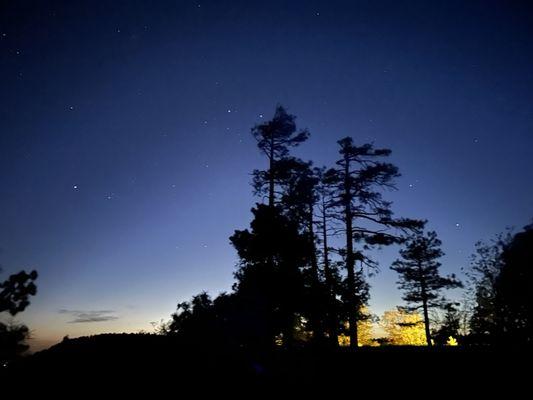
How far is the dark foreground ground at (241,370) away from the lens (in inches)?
358

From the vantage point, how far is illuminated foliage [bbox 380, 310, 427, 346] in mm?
52938

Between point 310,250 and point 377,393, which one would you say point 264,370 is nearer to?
point 377,393

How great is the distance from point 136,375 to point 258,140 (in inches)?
655

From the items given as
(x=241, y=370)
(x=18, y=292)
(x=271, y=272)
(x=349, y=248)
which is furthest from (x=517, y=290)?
(x=18, y=292)

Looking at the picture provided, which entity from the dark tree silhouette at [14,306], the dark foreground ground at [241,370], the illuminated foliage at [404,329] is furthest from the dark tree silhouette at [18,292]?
the illuminated foliage at [404,329]

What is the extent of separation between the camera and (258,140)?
23.0m

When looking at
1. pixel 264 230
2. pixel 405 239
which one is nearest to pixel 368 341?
pixel 405 239

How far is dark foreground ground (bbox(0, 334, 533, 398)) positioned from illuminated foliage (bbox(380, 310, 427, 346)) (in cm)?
4356

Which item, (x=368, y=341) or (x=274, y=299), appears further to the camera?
(x=368, y=341)

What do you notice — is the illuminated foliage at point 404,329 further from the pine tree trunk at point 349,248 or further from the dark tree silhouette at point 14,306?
the dark tree silhouette at point 14,306

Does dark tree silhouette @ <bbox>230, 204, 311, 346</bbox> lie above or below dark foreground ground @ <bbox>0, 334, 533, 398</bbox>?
above

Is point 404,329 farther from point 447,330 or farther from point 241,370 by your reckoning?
point 241,370

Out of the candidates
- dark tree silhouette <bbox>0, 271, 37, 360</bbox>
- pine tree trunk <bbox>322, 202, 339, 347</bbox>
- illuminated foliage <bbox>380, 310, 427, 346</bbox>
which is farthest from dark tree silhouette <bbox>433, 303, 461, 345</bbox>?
dark tree silhouette <bbox>0, 271, 37, 360</bbox>

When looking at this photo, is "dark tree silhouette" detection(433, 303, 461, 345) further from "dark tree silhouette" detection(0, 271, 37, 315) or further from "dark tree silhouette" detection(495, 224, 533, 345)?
"dark tree silhouette" detection(0, 271, 37, 315)
